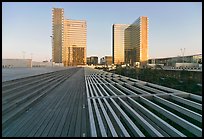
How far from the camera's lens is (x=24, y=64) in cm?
2536

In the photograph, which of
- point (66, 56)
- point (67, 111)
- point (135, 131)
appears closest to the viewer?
point (135, 131)

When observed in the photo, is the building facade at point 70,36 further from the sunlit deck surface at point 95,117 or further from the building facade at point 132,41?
the sunlit deck surface at point 95,117

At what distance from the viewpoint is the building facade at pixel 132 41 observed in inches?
3280

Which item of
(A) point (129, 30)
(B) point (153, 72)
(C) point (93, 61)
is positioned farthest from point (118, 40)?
(B) point (153, 72)

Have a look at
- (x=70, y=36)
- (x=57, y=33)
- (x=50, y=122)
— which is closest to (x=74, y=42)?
(x=70, y=36)

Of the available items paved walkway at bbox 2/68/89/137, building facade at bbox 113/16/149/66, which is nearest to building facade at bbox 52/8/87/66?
building facade at bbox 113/16/149/66

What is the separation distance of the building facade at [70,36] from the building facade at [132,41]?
18044 millimetres

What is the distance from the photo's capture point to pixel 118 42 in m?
95.8

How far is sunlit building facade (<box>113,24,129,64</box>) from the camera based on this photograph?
90812mm

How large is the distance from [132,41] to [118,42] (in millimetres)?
7864

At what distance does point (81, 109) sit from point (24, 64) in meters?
22.1

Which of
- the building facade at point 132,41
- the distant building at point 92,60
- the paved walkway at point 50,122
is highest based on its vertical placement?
the building facade at point 132,41

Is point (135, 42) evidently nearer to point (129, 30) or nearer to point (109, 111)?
point (129, 30)

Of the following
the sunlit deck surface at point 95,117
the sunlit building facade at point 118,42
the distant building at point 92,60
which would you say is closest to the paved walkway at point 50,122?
the sunlit deck surface at point 95,117
